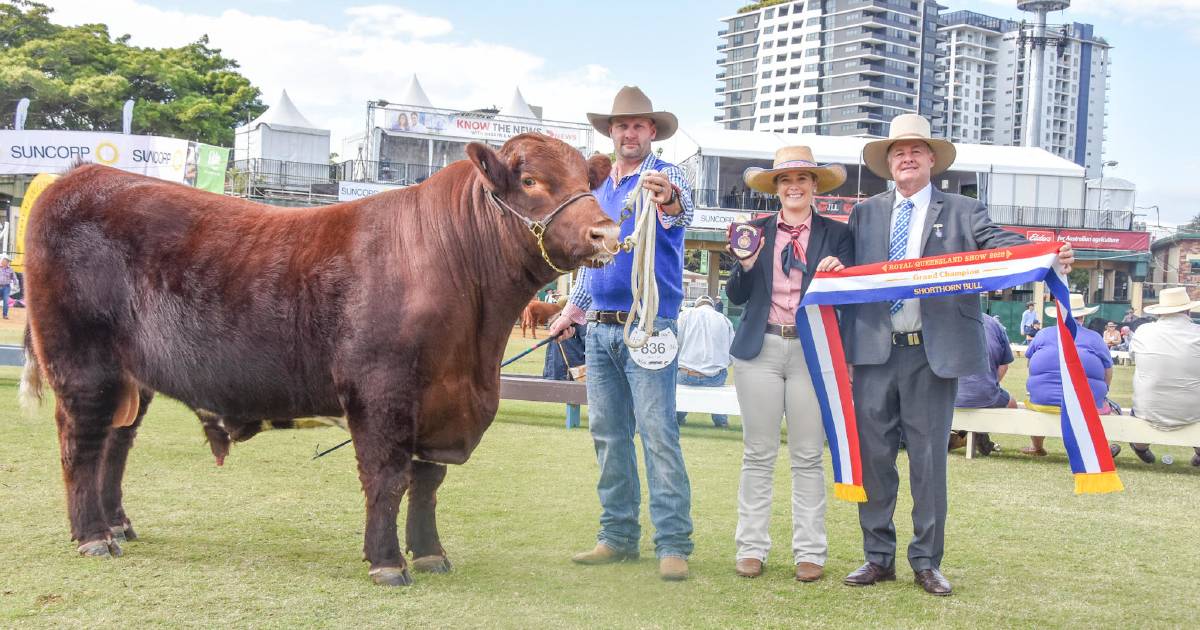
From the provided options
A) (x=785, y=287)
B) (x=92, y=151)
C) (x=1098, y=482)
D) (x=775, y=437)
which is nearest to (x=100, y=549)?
(x=775, y=437)

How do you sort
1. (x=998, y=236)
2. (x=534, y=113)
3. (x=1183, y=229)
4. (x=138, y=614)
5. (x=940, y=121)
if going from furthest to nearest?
(x=940, y=121), (x=1183, y=229), (x=534, y=113), (x=998, y=236), (x=138, y=614)

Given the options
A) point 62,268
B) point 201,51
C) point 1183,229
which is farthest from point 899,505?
point 1183,229

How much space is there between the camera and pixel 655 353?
489cm

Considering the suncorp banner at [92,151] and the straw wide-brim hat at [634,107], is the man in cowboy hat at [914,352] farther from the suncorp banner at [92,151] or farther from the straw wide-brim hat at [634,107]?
the suncorp banner at [92,151]

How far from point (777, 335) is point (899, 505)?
248 cm

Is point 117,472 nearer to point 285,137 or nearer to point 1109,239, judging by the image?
point 285,137

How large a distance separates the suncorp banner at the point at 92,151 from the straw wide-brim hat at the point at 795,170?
78.7ft

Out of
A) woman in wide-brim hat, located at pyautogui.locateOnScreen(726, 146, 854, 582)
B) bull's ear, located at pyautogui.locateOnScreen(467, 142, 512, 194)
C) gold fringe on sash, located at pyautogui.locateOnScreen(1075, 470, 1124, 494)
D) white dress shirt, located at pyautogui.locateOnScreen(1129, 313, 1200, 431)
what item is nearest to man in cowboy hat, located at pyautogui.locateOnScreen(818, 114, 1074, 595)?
woman in wide-brim hat, located at pyautogui.locateOnScreen(726, 146, 854, 582)

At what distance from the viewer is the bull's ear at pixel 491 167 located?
433 centimetres

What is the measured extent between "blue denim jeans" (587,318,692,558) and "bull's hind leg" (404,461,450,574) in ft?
2.72

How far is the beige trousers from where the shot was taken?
195 inches

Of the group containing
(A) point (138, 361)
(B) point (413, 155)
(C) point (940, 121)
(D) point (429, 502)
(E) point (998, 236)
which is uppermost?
(C) point (940, 121)

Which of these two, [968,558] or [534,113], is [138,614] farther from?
[534,113]

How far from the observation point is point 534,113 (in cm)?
4722
